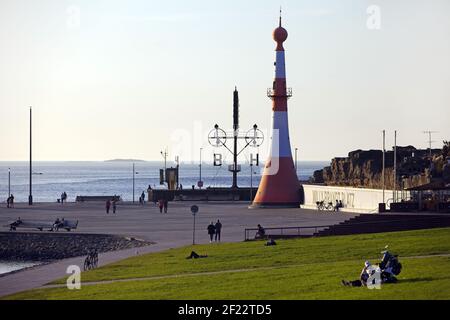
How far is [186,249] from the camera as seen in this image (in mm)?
38812

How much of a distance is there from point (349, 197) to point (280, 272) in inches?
1350

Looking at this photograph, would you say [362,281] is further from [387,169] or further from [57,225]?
[387,169]

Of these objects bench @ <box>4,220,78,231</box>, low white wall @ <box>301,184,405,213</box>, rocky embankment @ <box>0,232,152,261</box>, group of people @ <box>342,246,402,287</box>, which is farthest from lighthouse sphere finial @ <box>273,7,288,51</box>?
group of people @ <box>342,246,402,287</box>

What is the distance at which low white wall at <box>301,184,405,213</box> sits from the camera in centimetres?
5654

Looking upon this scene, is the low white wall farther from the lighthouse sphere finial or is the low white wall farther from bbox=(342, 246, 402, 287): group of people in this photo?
bbox=(342, 246, 402, 287): group of people

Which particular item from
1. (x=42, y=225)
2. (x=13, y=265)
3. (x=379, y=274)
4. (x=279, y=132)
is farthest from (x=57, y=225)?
(x=379, y=274)

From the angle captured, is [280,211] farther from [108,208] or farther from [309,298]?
[309,298]

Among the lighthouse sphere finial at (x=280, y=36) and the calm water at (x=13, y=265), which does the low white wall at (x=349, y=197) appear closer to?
the lighthouse sphere finial at (x=280, y=36)

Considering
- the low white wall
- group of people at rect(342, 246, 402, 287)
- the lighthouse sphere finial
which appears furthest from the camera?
the lighthouse sphere finial

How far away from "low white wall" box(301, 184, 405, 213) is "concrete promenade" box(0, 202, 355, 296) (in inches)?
54.4

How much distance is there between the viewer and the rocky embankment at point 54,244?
4492 centimetres

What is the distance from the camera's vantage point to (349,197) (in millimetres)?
62062

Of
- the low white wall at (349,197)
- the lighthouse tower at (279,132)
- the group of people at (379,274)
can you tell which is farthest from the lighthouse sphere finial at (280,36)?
the group of people at (379,274)
